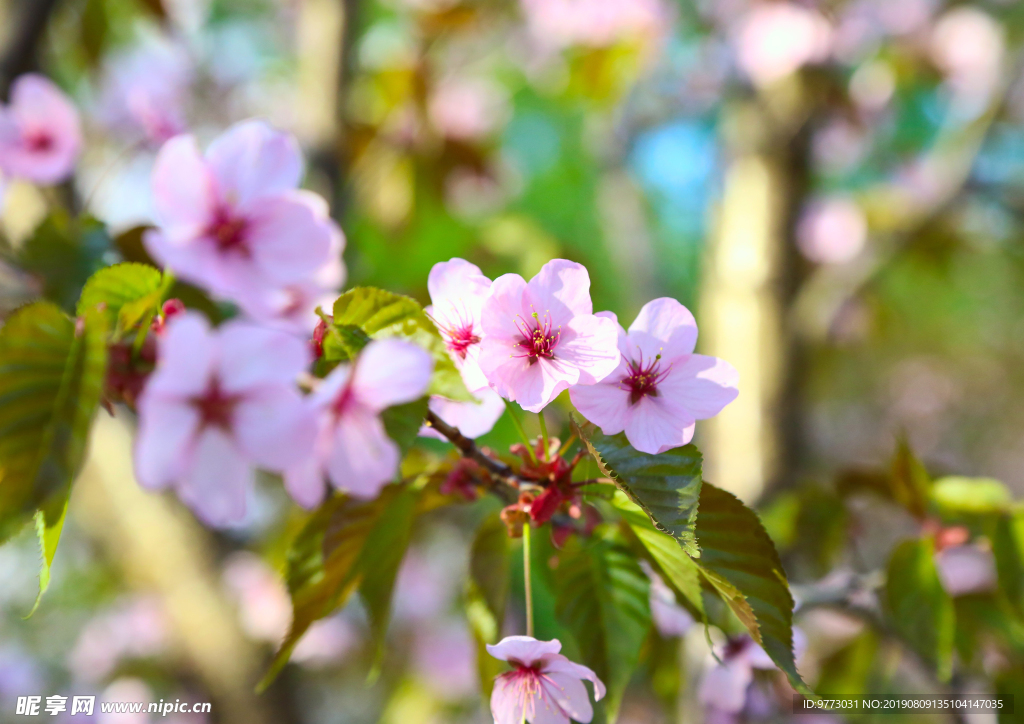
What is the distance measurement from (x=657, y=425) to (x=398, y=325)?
182 mm

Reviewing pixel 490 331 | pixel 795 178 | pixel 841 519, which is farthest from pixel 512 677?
pixel 795 178

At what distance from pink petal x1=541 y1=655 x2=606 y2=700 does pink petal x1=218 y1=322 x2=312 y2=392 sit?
0.26 meters

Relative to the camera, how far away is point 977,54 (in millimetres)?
1766

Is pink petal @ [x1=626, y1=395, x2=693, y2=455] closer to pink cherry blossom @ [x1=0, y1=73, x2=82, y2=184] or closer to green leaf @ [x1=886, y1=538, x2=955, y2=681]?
green leaf @ [x1=886, y1=538, x2=955, y2=681]

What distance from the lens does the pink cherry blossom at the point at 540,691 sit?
0.42 meters

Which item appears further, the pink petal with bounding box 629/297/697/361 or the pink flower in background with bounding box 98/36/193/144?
the pink flower in background with bounding box 98/36/193/144

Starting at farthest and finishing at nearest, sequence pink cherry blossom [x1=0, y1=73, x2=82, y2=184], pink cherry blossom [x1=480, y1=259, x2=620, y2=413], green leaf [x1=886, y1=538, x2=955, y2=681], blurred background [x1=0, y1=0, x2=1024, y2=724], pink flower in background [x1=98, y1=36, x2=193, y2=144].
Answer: blurred background [x1=0, y1=0, x2=1024, y2=724]
pink flower in background [x1=98, y1=36, x2=193, y2=144]
pink cherry blossom [x1=0, y1=73, x2=82, y2=184]
green leaf [x1=886, y1=538, x2=955, y2=681]
pink cherry blossom [x1=480, y1=259, x2=620, y2=413]

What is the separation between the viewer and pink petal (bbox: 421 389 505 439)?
468 millimetres

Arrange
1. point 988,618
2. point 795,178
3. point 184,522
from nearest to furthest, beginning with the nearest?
point 988,618, point 184,522, point 795,178

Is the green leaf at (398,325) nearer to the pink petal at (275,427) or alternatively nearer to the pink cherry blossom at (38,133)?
the pink petal at (275,427)

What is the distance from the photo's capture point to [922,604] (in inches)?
22.8

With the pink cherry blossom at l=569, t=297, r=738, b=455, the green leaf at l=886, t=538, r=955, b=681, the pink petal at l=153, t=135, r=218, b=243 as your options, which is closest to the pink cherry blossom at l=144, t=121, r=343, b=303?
the pink petal at l=153, t=135, r=218, b=243

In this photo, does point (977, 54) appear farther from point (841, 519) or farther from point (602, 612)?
point (602, 612)

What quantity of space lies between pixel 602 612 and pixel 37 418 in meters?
0.39
